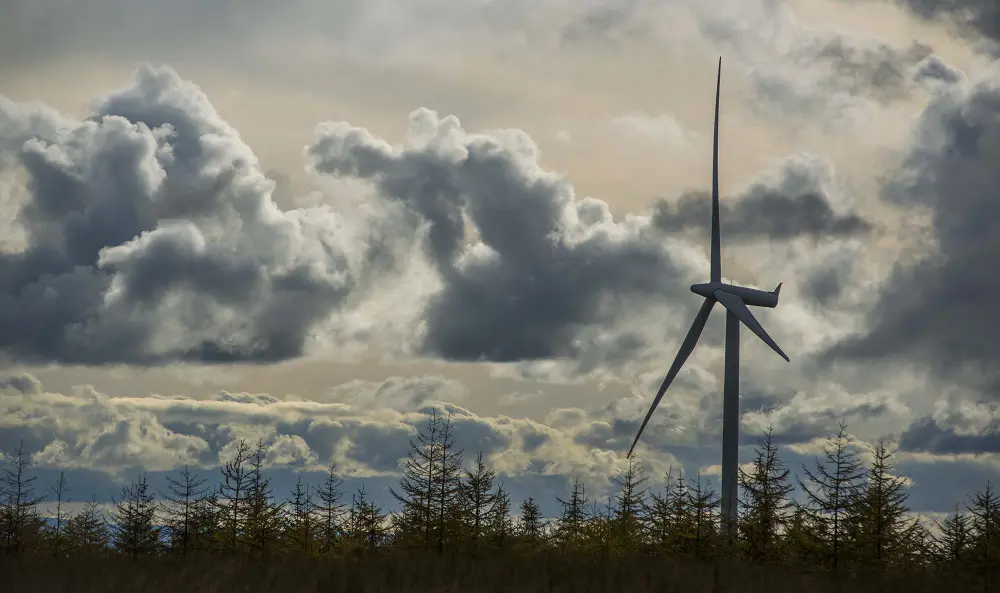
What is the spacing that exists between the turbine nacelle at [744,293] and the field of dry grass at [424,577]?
5694 cm

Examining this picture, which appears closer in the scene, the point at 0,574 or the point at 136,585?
the point at 136,585

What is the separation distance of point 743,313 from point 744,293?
18.6ft

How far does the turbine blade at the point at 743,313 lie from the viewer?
68438 millimetres

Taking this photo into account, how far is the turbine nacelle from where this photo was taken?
239ft

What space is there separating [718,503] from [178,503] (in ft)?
136

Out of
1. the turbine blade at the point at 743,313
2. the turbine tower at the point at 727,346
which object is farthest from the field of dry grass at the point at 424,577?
the turbine blade at the point at 743,313

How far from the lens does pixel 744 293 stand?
74.8 meters

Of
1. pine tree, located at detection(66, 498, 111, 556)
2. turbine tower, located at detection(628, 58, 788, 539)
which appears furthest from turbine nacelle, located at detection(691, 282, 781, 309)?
pine tree, located at detection(66, 498, 111, 556)

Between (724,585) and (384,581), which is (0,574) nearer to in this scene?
(384,581)

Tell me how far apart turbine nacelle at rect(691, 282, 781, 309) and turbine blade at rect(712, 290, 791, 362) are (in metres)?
0.57

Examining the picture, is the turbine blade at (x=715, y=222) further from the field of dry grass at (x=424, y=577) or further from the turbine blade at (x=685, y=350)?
the field of dry grass at (x=424, y=577)

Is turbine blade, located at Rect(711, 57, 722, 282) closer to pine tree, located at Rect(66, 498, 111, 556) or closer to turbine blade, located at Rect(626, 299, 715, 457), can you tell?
turbine blade, located at Rect(626, 299, 715, 457)

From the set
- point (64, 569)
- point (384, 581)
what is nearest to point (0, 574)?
point (64, 569)

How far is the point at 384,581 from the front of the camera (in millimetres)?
13875
